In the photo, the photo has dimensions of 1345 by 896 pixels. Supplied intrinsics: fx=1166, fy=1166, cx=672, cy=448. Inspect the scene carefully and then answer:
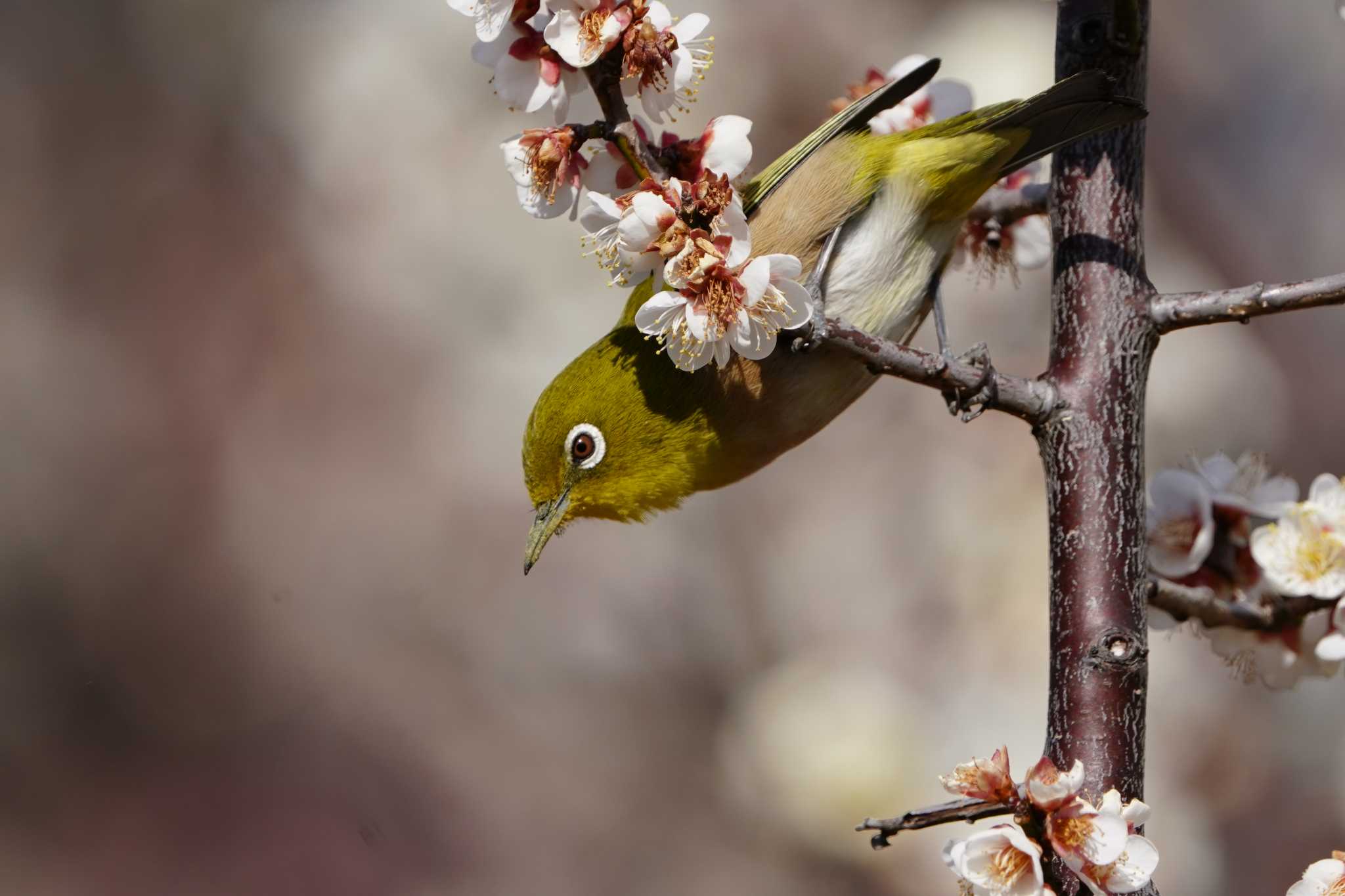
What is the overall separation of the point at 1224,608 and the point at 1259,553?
159mm

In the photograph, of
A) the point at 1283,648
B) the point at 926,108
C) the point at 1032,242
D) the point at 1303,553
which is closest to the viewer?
the point at 1303,553

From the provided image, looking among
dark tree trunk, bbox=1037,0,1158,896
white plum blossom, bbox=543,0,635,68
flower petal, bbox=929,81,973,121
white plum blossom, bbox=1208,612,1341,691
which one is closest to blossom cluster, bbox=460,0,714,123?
white plum blossom, bbox=543,0,635,68

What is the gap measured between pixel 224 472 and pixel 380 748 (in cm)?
175

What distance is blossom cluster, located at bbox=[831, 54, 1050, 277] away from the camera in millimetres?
2643

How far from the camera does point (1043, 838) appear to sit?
1.48 meters

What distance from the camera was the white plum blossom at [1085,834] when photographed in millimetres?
1401

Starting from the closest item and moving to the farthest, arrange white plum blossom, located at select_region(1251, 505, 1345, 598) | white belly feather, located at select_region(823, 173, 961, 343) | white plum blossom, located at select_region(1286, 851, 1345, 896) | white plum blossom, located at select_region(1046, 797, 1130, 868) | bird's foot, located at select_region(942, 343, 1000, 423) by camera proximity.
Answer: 1. white plum blossom, located at select_region(1046, 797, 1130, 868)
2. white plum blossom, located at select_region(1286, 851, 1345, 896)
3. bird's foot, located at select_region(942, 343, 1000, 423)
4. white plum blossom, located at select_region(1251, 505, 1345, 598)
5. white belly feather, located at select_region(823, 173, 961, 343)

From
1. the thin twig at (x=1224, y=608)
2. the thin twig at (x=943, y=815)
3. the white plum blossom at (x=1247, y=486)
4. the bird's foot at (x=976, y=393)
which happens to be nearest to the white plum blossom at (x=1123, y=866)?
the thin twig at (x=943, y=815)

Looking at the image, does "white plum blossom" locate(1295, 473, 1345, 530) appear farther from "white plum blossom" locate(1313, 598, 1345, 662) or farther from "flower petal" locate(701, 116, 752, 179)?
"flower petal" locate(701, 116, 752, 179)

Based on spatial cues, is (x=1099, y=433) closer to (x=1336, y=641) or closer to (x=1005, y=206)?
(x=1336, y=641)

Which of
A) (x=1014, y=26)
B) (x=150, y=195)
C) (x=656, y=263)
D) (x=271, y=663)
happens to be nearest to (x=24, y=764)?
(x=271, y=663)

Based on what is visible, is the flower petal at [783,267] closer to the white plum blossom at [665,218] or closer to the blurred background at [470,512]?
the white plum blossom at [665,218]

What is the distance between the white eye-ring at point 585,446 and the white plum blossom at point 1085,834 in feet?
4.17

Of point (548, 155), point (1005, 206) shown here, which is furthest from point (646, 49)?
point (1005, 206)
